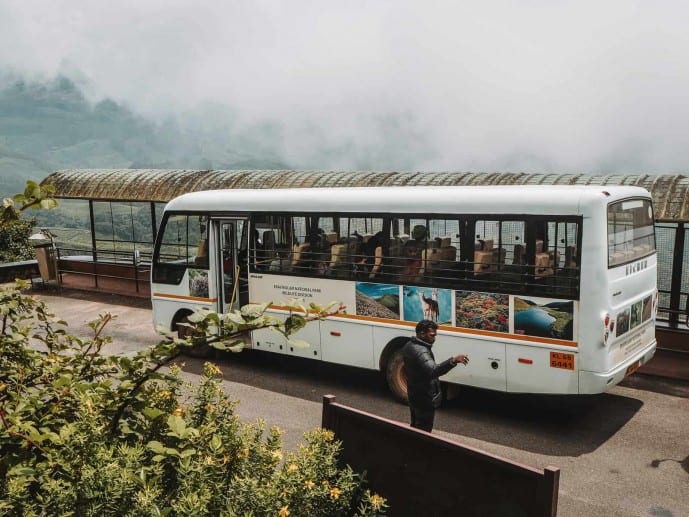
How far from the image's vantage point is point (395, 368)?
406 inches

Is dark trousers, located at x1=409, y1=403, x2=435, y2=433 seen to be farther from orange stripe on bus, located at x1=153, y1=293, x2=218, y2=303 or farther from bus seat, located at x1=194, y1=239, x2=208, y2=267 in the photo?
bus seat, located at x1=194, y1=239, x2=208, y2=267

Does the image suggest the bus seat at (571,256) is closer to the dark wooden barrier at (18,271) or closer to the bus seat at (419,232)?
the bus seat at (419,232)

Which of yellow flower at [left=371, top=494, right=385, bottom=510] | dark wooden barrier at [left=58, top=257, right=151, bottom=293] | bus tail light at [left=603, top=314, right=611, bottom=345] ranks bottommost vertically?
dark wooden barrier at [left=58, top=257, right=151, bottom=293]

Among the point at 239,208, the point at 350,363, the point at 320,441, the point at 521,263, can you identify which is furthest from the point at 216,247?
the point at 320,441

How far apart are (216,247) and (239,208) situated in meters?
0.95

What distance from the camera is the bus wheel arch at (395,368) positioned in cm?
1022

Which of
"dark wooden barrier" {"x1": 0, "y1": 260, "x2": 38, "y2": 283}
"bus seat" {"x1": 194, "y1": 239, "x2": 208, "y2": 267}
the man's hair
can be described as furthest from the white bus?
"dark wooden barrier" {"x1": 0, "y1": 260, "x2": 38, "y2": 283}

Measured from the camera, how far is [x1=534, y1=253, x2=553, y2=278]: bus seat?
8.78 metres

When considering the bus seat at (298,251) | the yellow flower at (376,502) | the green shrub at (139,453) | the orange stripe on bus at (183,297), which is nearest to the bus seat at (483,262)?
the bus seat at (298,251)

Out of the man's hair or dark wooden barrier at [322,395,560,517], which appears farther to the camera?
the man's hair

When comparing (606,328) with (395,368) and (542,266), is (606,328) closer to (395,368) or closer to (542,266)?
(542,266)

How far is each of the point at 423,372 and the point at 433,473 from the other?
353cm

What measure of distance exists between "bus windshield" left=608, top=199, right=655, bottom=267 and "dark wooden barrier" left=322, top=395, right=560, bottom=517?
561 cm

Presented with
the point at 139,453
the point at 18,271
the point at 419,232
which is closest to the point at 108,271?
the point at 18,271
